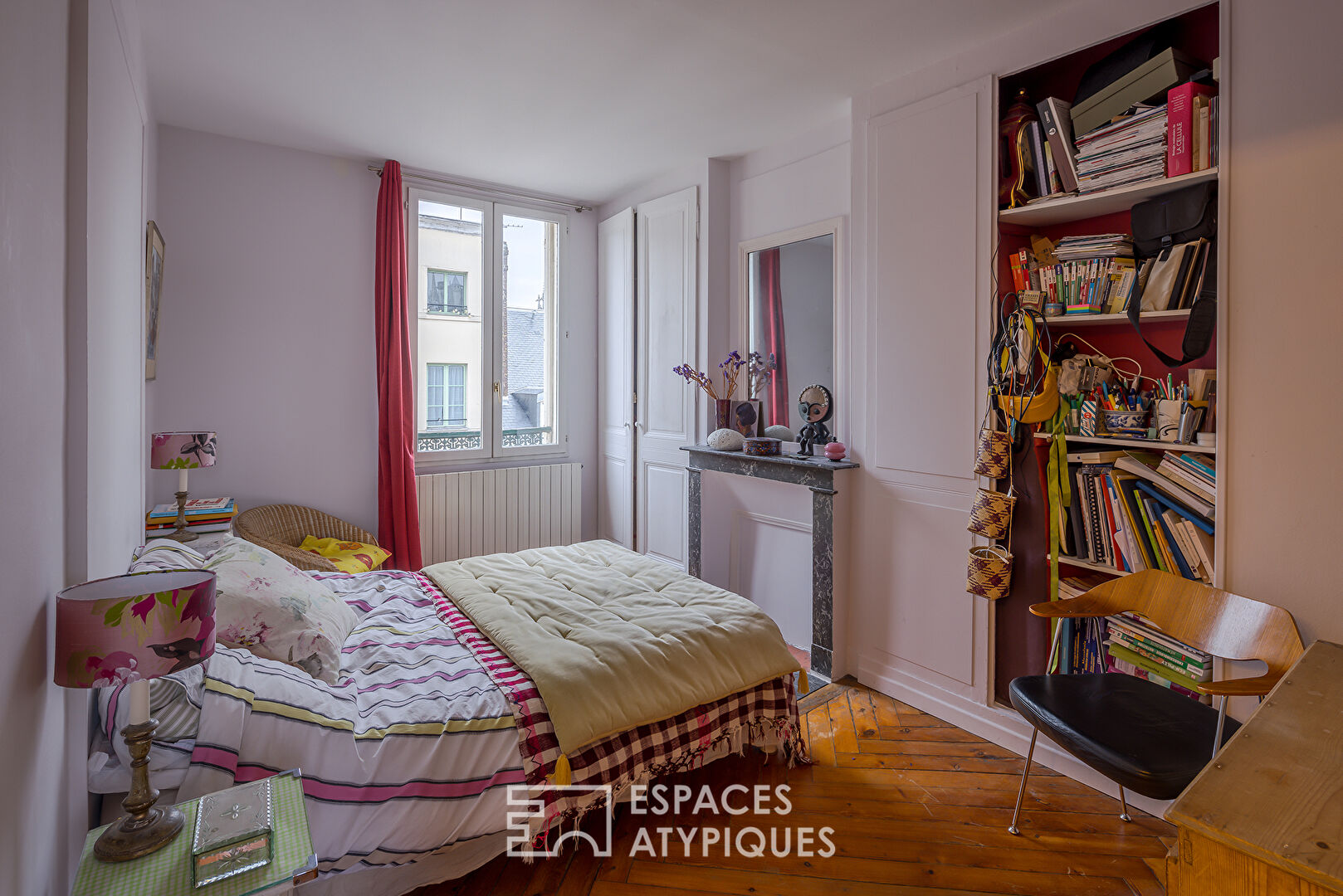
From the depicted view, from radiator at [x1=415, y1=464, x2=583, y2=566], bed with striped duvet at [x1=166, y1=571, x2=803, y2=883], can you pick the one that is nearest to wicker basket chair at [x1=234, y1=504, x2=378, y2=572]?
radiator at [x1=415, y1=464, x2=583, y2=566]

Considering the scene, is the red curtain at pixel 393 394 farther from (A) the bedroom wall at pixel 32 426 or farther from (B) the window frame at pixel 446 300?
(A) the bedroom wall at pixel 32 426

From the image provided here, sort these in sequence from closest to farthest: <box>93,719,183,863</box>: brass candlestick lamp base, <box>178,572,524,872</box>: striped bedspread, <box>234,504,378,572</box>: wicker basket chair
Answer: <box>93,719,183,863</box>: brass candlestick lamp base → <box>178,572,524,872</box>: striped bedspread → <box>234,504,378,572</box>: wicker basket chair

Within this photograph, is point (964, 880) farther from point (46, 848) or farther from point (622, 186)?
point (622, 186)

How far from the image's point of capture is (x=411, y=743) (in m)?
1.71

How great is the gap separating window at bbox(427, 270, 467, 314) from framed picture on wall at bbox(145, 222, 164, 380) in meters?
1.46

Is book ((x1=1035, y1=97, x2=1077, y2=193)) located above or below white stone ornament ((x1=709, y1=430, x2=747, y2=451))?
above

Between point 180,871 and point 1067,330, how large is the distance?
3.09m

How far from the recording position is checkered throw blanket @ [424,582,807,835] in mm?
1809

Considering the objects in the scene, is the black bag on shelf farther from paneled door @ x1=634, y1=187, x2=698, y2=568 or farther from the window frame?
the window frame

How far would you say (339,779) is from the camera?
161 centimetres

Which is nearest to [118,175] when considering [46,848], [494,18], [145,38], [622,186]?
[145,38]

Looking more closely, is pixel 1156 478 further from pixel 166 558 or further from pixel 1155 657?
pixel 166 558

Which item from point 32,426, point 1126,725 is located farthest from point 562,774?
point 1126,725

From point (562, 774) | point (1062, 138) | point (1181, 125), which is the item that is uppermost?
point (1062, 138)
